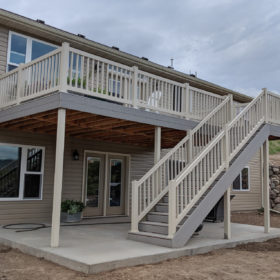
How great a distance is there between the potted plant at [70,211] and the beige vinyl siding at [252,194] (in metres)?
8.08

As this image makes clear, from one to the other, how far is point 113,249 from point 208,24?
2056 cm

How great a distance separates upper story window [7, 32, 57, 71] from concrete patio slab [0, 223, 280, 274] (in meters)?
4.10

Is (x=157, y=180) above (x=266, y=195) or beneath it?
above

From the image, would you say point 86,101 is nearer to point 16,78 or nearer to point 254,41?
point 16,78

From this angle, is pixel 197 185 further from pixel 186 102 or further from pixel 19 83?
pixel 19 83

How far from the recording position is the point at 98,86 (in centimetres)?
643

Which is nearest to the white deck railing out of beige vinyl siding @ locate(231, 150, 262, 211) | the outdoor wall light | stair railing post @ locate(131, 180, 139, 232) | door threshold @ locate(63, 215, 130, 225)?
stair railing post @ locate(131, 180, 139, 232)

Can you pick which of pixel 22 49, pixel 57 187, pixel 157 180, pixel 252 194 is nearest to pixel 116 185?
pixel 157 180

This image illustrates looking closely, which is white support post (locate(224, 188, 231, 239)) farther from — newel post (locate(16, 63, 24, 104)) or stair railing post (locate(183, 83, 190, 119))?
newel post (locate(16, 63, 24, 104))

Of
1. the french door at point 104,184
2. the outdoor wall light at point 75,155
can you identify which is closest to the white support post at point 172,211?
the outdoor wall light at point 75,155

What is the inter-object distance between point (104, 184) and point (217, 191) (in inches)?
175

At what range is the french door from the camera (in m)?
9.85

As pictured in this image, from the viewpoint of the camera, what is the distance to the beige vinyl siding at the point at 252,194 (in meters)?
14.7

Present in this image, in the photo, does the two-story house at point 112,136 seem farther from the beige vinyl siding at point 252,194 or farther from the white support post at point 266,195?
the beige vinyl siding at point 252,194
